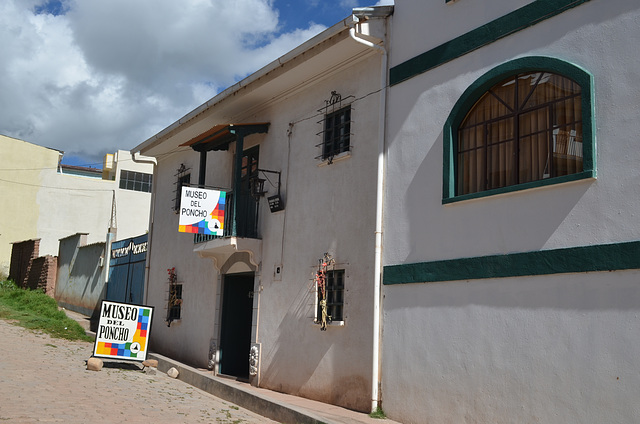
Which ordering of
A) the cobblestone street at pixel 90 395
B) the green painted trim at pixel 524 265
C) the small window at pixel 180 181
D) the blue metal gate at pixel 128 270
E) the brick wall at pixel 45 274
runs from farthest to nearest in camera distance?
1. the brick wall at pixel 45 274
2. the blue metal gate at pixel 128 270
3. the small window at pixel 180 181
4. the cobblestone street at pixel 90 395
5. the green painted trim at pixel 524 265

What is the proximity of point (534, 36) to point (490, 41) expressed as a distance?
68cm

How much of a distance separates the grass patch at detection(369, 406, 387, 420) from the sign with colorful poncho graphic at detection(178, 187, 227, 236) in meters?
4.70

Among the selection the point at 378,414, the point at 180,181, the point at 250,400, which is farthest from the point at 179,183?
the point at 378,414

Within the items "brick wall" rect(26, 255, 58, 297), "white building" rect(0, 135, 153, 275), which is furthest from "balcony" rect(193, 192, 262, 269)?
"white building" rect(0, 135, 153, 275)

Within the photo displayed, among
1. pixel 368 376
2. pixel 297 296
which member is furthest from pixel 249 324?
pixel 368 376

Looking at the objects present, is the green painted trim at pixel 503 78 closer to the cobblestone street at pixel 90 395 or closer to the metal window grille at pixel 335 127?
the metal window grille at pixel 335 127

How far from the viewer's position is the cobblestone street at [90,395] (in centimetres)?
868

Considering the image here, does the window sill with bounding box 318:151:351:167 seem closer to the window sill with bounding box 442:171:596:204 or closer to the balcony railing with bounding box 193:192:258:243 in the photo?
the balcony railing with bounding box 193:192:258:243

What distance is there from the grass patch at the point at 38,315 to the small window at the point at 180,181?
3.94 metres

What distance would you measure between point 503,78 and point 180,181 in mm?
10875

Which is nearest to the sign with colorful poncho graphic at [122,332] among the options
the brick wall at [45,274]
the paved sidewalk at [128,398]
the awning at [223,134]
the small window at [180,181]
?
the paved sidewalk at [128,398]

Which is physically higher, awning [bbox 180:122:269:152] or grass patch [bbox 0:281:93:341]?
awning [bbox 180:122:269:152]

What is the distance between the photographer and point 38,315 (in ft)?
63.7

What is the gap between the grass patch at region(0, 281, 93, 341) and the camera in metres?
17.6
